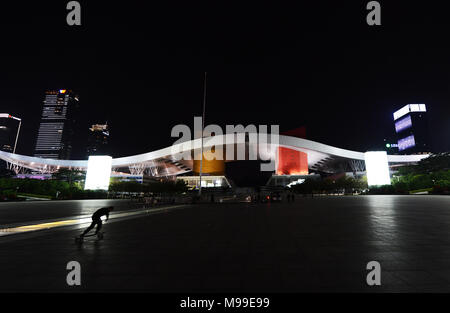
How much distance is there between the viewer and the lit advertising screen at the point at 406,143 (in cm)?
14764

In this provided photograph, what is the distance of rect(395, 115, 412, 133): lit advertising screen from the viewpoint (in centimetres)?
14625

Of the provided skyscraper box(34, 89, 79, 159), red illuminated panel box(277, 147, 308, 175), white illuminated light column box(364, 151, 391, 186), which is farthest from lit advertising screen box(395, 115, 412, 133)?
skyscraper box(34, 89, 79, 159)

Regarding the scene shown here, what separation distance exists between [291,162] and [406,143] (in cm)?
14020

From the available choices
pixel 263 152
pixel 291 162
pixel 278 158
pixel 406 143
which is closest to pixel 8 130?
pixel 263 152

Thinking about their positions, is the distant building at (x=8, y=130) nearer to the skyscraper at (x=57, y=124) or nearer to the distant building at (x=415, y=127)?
the skyscraper at (x=57, y=124)

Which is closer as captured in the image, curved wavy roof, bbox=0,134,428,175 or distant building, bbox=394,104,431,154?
curved wavy roof, bbox=0,134,428,175

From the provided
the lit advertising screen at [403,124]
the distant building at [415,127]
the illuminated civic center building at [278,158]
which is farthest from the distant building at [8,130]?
the distant building at [415,127]

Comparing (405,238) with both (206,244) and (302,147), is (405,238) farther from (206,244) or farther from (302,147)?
(302,147)

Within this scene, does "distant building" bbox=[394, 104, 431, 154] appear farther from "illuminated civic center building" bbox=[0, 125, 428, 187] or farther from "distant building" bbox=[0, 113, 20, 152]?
"distant building" bbox=[0, 113, 20, 152]

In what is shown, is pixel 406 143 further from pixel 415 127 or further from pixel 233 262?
pixel 233 262

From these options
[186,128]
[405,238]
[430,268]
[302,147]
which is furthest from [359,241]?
[186,128]

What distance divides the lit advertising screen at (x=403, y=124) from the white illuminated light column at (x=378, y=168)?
142 m

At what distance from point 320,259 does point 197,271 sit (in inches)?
84.2

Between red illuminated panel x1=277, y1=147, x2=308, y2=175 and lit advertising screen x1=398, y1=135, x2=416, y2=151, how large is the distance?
13095 cm
